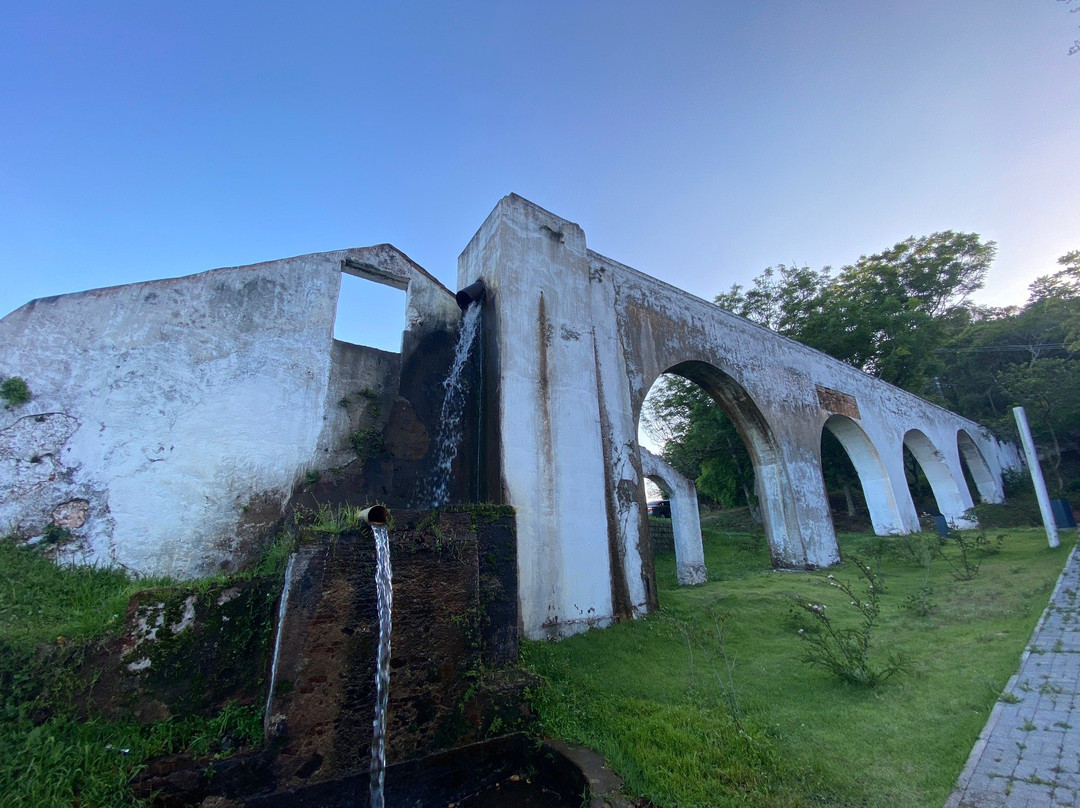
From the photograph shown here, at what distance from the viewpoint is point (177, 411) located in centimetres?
453

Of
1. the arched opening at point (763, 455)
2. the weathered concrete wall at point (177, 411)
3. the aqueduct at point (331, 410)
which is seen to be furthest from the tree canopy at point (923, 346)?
the weathered concrete wall at point (177, 411)

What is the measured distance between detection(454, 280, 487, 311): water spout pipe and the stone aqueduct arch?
20 centimetres

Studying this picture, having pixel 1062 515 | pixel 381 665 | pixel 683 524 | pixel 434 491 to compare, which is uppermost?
pixel 434 491

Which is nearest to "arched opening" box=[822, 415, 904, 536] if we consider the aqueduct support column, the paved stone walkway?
the aqueduct support column

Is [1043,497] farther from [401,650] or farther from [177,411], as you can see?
[177,411]

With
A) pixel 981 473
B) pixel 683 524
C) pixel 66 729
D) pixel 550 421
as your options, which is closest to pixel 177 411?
pixel 66 729

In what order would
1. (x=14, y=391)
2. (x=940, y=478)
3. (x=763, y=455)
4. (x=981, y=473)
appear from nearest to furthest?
1. (x=14, y=391)
2. (x=763, y=455)
3. (x=940, y=478)
4. (x=981, y=473)

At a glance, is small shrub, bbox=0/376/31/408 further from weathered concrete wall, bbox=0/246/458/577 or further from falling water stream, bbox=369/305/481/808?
falling water stream, bbox=369/305/481/808

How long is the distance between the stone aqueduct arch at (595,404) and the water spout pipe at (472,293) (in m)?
0.20

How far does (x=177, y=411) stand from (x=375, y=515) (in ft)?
9.38

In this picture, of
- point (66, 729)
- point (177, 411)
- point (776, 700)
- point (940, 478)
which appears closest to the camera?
point (66, 729)

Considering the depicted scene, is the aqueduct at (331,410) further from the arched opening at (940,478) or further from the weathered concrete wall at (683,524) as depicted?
the arched opening at (940,478)

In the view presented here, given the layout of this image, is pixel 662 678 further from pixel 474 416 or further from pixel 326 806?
pixel 474 416

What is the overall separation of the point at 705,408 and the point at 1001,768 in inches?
604
